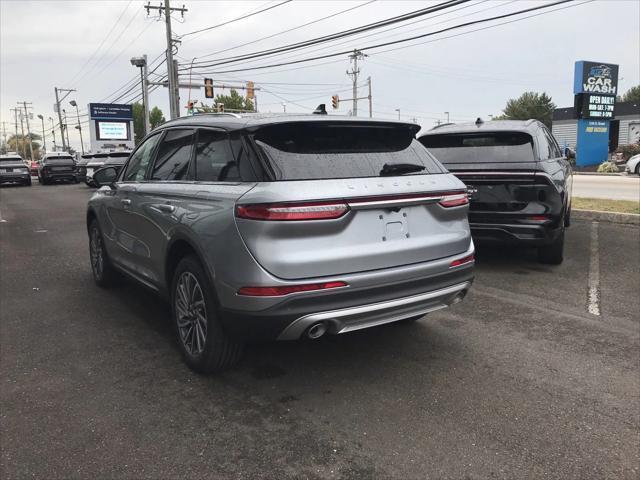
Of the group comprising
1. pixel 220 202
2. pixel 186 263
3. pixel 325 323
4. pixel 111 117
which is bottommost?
pixel 325 323

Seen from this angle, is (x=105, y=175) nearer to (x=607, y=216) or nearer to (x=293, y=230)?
(x=293, y=230)

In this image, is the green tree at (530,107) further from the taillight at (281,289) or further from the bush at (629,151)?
the taillight at (281,289)

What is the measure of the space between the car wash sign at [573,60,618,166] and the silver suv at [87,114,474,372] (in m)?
37.9

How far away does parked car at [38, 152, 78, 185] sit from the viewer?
29297 millimetres

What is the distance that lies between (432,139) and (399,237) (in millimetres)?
4159

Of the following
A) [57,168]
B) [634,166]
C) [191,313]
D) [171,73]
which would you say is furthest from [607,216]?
[57,168]

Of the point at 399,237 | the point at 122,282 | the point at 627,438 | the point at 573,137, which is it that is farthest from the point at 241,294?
the point at 573,137

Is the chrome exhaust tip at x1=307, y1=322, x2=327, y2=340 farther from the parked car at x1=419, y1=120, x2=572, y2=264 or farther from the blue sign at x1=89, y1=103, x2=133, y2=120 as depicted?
the blue sign at x1=89, y1=103, x2=133, y2=120

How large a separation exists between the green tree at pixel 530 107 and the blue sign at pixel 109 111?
56.1 meters

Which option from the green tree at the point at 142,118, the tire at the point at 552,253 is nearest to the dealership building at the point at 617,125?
the tire at the point at 552,253

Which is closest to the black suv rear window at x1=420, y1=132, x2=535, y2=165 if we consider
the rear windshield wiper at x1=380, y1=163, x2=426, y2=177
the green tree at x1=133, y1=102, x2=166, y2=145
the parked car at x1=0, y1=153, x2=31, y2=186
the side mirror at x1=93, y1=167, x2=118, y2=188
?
the rear windshield wiper at x1=380, y1=163, x2=426, y2=177

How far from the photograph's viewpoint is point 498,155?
21.5ft

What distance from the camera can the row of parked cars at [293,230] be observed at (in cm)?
304

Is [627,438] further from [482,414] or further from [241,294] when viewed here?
[241,294]
